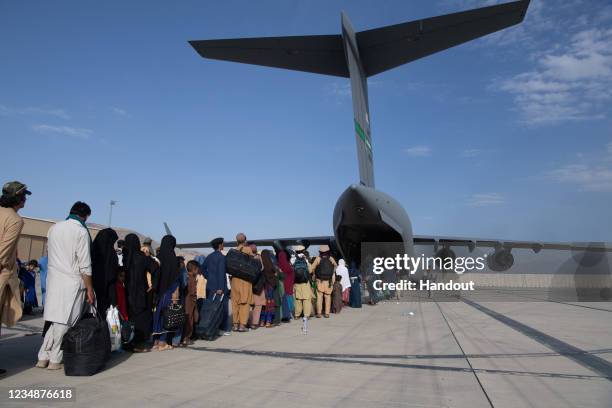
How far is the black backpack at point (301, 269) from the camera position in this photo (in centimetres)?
849

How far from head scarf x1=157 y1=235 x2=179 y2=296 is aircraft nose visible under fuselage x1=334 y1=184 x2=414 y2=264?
17.1ft

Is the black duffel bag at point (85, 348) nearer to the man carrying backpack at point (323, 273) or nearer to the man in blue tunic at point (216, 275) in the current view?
the man in blue tunic at point (216, 275)

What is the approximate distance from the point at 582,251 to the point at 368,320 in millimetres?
13065

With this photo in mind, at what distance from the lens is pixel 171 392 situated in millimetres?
3211

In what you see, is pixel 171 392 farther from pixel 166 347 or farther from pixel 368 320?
pixel 368 320

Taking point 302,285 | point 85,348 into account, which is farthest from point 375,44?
point 85,348

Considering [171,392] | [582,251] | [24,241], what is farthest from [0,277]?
[24,241]

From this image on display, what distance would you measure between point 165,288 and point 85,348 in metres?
1.57

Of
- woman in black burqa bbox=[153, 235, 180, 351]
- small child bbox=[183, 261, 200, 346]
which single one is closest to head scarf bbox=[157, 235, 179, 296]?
woman in black burqa bbox=[153, 235, 180, 351]

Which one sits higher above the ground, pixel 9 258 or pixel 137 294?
pixel 9 258

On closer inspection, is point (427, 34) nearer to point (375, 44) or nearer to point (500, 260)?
point (375, 44)

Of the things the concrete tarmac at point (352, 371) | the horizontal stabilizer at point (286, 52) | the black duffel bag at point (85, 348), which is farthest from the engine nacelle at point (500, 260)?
the black duffel bag at point (85, 348)

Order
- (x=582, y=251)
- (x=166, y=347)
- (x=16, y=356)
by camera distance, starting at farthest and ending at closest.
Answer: (x=582, y=251)
(x=166, y=347)
(x=16, y=356)

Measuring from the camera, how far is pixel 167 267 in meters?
5.31
